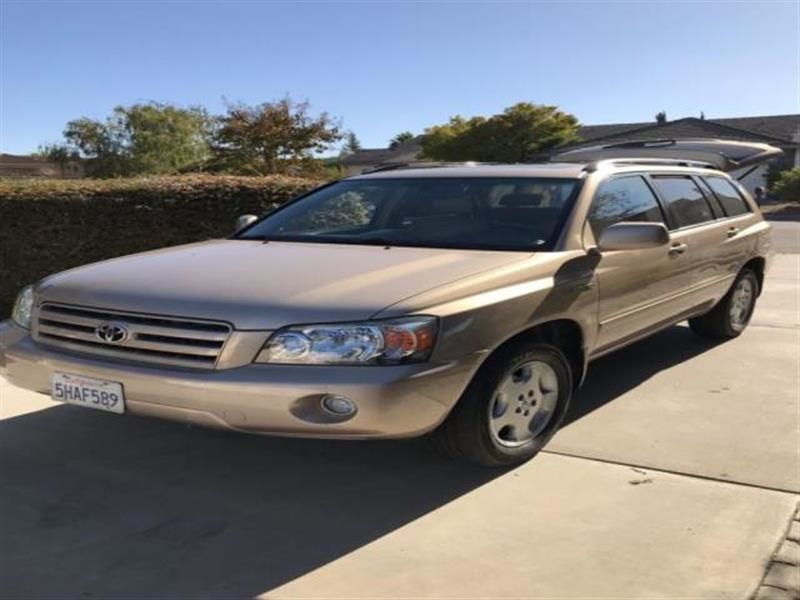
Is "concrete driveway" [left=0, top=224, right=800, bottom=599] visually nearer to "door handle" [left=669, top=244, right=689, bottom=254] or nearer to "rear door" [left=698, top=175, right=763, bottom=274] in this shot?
"door handle" [left=669, top=244, right=689, bottom=254]

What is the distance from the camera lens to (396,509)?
3521mm

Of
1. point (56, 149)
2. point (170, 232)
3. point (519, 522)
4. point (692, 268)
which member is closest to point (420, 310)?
point (519, 522)

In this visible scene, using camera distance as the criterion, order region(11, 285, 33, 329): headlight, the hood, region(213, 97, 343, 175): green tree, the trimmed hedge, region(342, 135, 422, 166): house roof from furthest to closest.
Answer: region(342, 135, 422, 166): house roof
region(213, 97, 343, 175): green tree
the trimmed hedge
region(11, 285, 33, 329): headlight
the hood

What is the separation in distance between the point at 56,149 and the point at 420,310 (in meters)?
38.1

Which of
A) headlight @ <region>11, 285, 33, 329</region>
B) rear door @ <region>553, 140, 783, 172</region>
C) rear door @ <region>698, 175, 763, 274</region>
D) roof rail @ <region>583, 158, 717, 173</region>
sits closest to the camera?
headlight @ <region>11, 285, 33, 329</region>

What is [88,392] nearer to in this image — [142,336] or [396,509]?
[142,336]

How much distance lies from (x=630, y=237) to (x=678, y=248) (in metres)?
1.09

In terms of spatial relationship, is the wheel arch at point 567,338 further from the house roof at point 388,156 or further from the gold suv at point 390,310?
the house roof at point 388,156

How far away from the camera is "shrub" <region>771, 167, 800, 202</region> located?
1261 inches

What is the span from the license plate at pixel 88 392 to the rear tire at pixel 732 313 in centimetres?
450

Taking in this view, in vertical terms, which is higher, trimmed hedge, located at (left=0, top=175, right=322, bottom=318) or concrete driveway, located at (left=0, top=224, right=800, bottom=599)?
trimmed hedge, located at (left=0, top=175, right=322, bottom=318)

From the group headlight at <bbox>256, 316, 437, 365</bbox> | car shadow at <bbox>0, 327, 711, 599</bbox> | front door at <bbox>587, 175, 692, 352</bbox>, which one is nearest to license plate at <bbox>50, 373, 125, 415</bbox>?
car shadow at <bbox>0, 327, 711, 599</bbox>

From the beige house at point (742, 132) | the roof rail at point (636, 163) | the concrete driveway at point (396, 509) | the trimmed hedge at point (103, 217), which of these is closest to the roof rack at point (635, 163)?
the roof rail at point (636, 163)

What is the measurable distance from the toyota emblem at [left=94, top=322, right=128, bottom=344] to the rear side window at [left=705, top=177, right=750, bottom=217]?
4.58 metres
